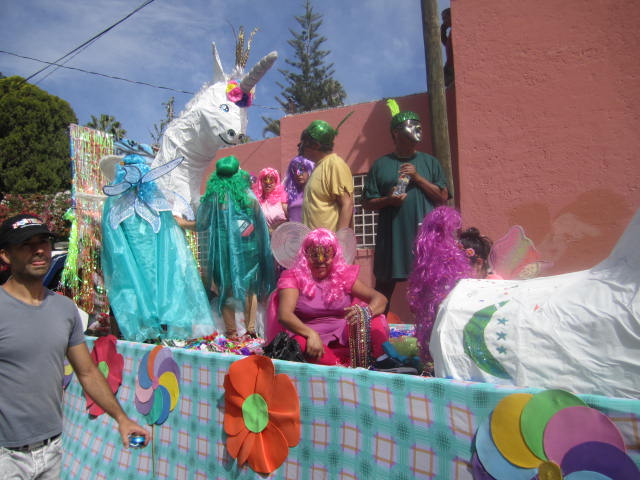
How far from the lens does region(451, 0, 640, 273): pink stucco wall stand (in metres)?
4.27

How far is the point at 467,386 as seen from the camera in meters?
1.49

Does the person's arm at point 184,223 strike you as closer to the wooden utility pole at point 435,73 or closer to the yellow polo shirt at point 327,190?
the yellow polo shirt at point 327,190

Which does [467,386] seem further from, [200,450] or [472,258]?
[200,450]

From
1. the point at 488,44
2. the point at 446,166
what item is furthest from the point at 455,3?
the point at 446,166

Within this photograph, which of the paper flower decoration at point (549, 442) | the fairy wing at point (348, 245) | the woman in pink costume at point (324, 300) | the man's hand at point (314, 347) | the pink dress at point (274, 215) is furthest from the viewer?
the pink dress at point (274, 215)

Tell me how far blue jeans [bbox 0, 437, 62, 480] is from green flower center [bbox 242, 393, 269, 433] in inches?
28.6

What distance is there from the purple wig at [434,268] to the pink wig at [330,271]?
0.57 metres

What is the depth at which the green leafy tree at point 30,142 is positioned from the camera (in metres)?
17.1

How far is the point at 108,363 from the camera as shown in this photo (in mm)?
2906

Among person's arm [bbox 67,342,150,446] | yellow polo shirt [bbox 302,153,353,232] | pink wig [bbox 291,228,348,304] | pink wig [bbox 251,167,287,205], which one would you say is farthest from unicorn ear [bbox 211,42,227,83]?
person's arm [bbox 67,342,150,446]

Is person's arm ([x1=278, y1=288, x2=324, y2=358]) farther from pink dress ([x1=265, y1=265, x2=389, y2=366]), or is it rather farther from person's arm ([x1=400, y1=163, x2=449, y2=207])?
person's arm ([x1=400, y1=163, x2=449, y2=207])

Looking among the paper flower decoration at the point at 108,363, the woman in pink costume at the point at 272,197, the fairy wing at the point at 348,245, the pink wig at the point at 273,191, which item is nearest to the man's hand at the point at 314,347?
the fairy wing at the point at 348,245

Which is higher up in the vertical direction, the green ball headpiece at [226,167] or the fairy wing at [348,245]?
the green ball headpiece at [226,167]

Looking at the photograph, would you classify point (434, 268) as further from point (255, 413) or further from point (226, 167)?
point (226, 167)
